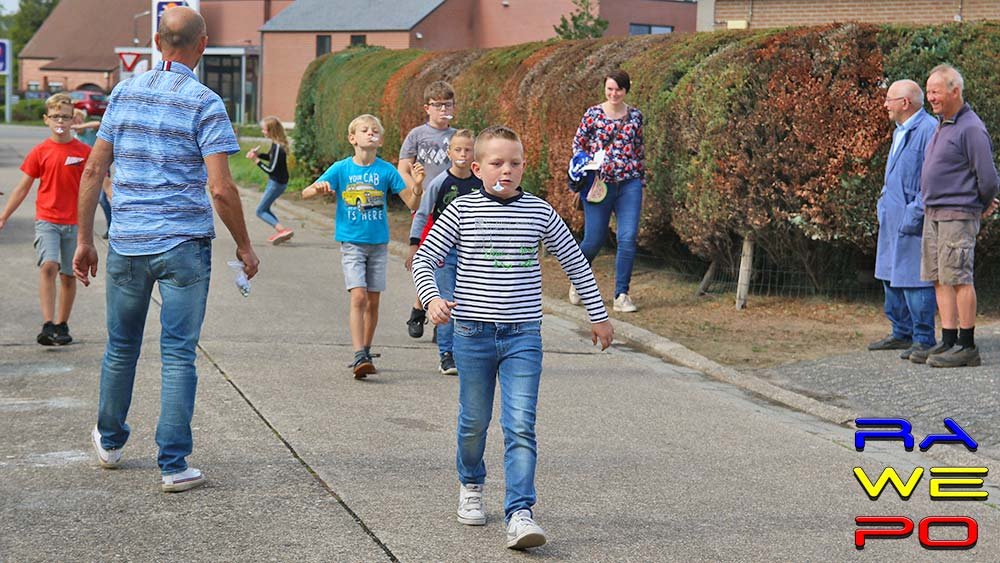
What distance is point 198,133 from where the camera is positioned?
5703mm

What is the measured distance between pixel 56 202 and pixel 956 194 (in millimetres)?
5955

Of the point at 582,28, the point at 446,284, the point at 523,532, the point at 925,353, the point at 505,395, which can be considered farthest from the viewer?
the point at 582,28

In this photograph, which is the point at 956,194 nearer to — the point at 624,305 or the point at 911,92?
the point at 911,92

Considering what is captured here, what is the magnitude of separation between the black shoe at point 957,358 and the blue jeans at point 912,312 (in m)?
0.40

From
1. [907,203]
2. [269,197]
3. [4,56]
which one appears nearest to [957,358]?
[907,203]

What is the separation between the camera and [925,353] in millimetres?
9180

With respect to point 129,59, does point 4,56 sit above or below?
above

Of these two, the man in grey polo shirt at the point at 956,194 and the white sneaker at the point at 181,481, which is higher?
the man in grey polo shirt at the point at 956,194

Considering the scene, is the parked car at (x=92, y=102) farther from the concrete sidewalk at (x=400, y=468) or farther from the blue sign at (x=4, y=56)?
the concrete sidewalk at (x=400, y=468)

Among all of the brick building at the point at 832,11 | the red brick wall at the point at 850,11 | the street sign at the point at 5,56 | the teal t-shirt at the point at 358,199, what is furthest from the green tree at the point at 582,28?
the teal t-shirt at the point at 358,199

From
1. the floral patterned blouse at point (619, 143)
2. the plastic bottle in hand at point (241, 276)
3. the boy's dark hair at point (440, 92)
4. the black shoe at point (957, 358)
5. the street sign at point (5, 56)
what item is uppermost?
the street sign at point (5, 56)

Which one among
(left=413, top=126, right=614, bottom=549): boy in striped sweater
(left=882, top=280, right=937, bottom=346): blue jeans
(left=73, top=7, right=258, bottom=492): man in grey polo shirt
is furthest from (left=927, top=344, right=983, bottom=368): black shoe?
(left=73, top=7, right=258, bottom=492): man in grey polo shirt

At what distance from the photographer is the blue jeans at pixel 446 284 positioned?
28.3 feet

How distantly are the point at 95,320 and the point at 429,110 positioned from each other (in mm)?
3114
